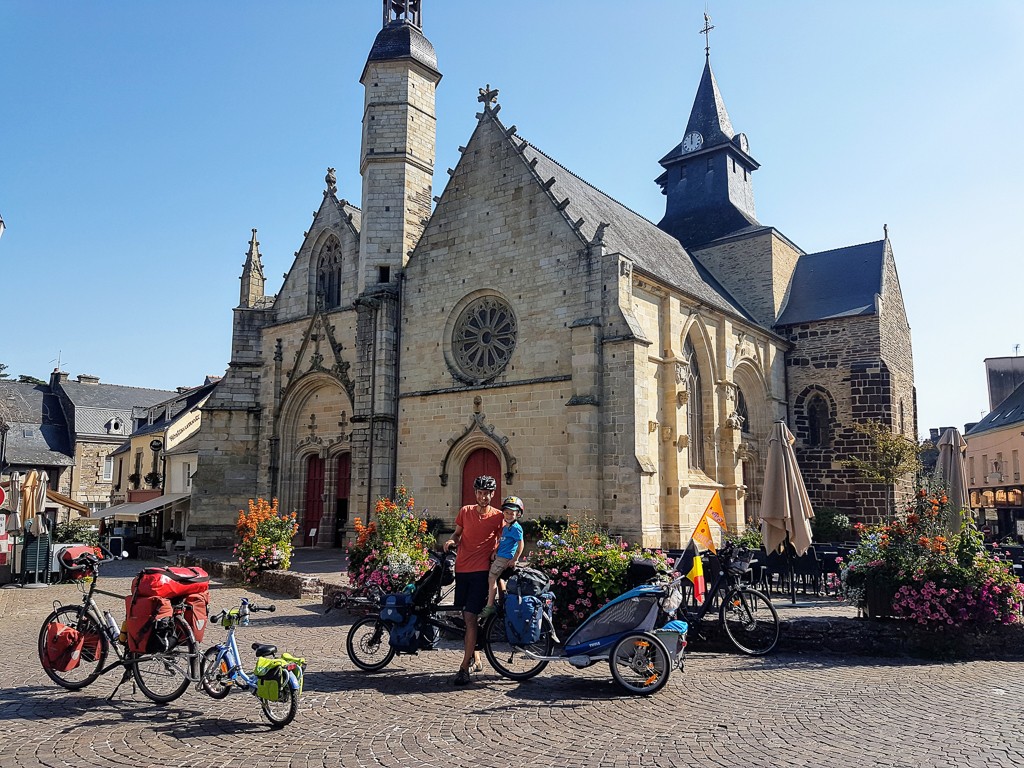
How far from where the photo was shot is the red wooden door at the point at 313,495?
73.5 ft

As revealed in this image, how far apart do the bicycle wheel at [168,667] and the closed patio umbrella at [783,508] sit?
7370mm

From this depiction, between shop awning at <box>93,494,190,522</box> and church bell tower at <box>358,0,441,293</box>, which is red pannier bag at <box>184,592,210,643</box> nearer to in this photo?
church bell tower at <box>358,0,441,293</box>

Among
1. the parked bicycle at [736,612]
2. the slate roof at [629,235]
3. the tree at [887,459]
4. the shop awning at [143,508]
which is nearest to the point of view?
the parked bicycle at [736,612]

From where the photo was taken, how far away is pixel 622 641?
242 inches

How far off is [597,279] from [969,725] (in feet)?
40.2

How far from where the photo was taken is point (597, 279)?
53.7 feet

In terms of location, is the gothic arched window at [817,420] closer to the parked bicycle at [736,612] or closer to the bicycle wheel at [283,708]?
the parked bicycle at [736,612]

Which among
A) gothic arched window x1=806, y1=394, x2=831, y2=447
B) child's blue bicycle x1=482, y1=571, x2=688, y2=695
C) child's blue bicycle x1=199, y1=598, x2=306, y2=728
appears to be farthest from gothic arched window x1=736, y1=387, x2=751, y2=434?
child's blue bicycle x1=199, y1=598, x2=306, y2=728

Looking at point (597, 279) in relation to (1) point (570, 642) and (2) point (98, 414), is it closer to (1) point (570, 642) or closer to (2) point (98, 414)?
(1) point (570, 642)

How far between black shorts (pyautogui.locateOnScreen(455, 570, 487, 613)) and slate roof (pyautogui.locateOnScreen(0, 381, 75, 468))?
37.8 m

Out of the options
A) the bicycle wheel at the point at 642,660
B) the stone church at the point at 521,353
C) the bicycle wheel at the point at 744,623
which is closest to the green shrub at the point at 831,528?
the stone church at the point at 521,353

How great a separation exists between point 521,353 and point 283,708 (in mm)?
12824

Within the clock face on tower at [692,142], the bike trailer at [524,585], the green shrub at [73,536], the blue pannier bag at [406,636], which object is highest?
the clock face on tower at [692,142]

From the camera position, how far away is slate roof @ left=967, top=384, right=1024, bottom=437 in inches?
1253
